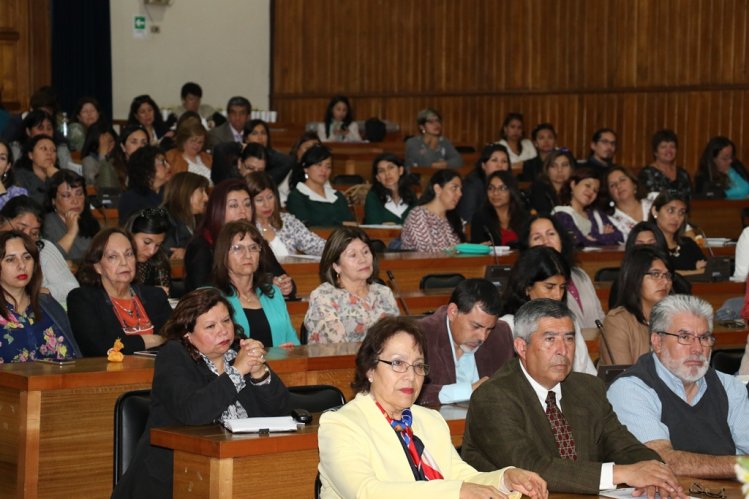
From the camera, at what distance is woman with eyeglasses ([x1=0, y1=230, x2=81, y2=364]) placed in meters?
4.68

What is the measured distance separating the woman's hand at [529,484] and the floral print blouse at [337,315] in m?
2.16

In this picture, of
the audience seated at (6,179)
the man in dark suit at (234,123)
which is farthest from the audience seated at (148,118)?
the audience seated at (6,179)

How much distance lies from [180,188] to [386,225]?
1.96m

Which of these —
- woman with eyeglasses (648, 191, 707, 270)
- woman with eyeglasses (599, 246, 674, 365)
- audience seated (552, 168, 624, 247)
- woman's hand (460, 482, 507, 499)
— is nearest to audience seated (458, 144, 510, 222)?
audience seated (552, 168, 624, 247)

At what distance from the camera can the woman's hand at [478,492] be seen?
9.80ft

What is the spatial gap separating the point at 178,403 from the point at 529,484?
1.17 meters

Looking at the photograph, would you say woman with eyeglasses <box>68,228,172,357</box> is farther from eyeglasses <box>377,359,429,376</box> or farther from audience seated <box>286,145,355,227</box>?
audience seated <box>286,145,355,227</box>

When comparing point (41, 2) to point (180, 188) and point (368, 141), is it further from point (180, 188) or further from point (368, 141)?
point (180, 188)

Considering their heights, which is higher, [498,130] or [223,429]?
[498,130]

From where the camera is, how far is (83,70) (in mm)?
13430

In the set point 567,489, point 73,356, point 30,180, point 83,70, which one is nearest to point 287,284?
point 73,356

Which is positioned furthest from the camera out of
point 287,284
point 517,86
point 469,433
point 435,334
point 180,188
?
point 517,86

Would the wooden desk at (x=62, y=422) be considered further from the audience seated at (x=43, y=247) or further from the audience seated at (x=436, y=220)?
the audience seated at (x=436, y=220)

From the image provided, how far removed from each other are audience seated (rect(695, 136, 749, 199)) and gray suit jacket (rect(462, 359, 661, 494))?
6.91m
